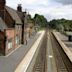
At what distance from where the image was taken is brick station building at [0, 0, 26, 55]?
141 feet

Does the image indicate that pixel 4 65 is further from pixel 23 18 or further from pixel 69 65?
pixel 23 18

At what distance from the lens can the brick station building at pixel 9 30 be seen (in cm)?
4303

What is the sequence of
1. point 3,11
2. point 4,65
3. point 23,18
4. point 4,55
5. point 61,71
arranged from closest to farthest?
point 61,71, point 4,65, point 4,55, point 3,11, point 23,18

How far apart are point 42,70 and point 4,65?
5733mm

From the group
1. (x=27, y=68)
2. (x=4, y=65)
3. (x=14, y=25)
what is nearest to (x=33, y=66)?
(x=27, y=68)

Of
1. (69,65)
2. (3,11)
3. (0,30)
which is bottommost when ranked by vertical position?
(69,65)

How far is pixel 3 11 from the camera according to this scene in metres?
53.4

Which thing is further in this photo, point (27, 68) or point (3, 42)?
point (3, 42)

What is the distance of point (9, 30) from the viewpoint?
4619 centimetres

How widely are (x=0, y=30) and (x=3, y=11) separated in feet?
35.8

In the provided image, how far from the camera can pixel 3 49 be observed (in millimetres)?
42875

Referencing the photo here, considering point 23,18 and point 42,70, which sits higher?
point 23,18

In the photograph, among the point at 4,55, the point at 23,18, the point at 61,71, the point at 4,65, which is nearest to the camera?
the point at 61,71

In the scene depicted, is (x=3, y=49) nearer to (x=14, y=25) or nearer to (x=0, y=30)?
(x=0, y=30)
